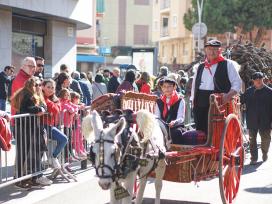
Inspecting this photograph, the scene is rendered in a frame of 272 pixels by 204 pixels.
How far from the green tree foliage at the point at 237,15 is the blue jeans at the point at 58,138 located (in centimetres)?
3839

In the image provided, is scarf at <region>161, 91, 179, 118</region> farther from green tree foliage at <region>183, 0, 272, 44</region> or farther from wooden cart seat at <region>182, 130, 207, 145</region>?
green tree foliage at <region>183, 0, 272, 44</region>

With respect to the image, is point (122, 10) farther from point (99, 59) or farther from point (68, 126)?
point (68, 126)

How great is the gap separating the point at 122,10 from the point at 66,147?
6456 cm

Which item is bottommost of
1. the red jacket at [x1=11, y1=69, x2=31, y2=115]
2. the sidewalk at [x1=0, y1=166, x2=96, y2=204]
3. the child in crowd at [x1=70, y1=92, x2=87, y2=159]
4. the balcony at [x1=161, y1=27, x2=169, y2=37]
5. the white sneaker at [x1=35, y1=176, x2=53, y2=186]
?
the sidewalk at [x1=0, y1=166, x2=96, y2=204]

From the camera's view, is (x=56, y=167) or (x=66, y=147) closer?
(x=56, y=167)

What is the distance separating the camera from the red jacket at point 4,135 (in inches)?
293

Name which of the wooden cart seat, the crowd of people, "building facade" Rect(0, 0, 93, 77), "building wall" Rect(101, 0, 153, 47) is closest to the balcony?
"building wall" Rect(101, 0, 153, 47)

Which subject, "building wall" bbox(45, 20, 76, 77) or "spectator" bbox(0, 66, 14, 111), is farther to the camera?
"building wall" bbox(45, 20, 76, 77)

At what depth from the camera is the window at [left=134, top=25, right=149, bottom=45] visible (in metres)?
72.8

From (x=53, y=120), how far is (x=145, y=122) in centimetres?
378

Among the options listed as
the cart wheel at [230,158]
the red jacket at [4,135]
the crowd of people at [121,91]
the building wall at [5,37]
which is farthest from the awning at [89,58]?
the cart wheel at [230,158]

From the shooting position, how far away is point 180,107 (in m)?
7.00

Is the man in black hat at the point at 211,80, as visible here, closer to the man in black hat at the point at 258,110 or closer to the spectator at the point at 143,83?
the man in black hat at the point at 258,110

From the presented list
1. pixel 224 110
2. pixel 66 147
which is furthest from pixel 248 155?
pixel 224 110
